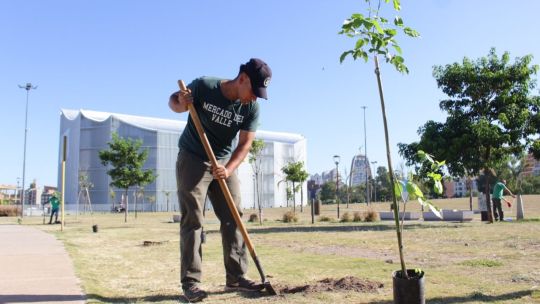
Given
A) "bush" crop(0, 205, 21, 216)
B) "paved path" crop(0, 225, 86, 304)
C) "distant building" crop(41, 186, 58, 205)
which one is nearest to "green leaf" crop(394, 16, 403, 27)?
"paved path" crop(0, 225, 86, 304)

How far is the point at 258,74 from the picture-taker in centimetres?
382

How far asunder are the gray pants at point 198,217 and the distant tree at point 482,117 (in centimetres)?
1225

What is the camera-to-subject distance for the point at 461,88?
16.5 m

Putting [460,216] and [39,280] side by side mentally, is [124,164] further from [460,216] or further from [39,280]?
[39,280]

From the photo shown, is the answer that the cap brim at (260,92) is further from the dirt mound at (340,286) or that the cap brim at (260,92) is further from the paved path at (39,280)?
the paved path at (39,280)

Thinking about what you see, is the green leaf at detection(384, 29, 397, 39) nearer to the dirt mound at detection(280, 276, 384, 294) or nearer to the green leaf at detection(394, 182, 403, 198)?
the green leaf at detection(394, 182, 403, 198)

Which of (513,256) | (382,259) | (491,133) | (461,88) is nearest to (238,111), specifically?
(382,259)

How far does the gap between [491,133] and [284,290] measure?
1312 cm

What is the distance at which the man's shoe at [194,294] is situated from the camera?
3674 mm

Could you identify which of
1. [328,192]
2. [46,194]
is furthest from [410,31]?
[46,194]

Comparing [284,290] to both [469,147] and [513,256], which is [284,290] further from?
[469,147]

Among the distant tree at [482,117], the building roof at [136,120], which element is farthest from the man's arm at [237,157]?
the building roof at [136,120]

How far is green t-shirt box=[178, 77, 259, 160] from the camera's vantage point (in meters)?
4.09

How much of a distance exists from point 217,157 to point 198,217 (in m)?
0.58
